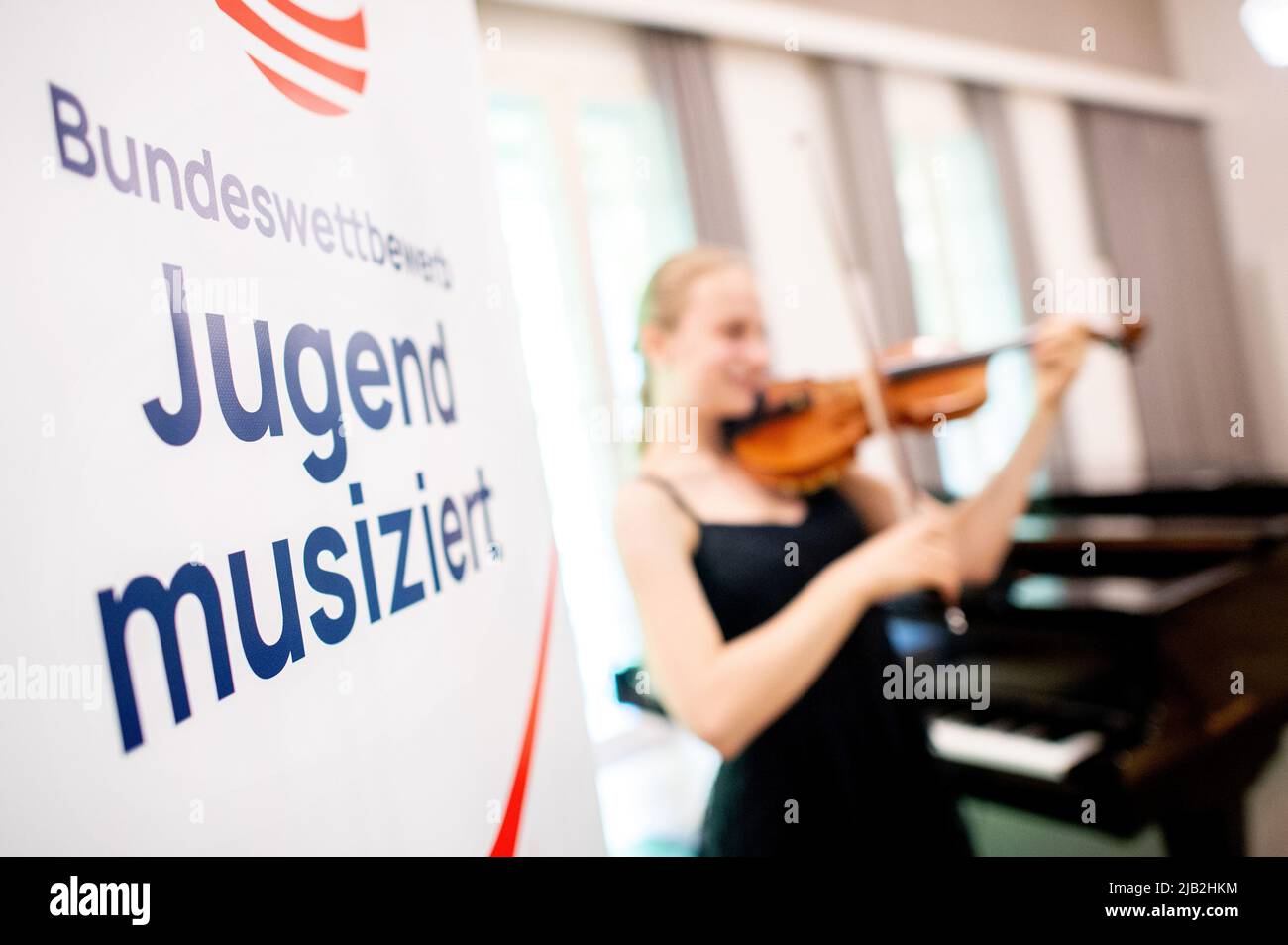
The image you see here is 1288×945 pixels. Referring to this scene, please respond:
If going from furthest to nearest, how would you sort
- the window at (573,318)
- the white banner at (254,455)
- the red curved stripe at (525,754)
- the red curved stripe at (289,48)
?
the window at (573,318) → the red curved stripe at (525,754) → the red curved stripe at (289,48) → the white banner at (254,455)

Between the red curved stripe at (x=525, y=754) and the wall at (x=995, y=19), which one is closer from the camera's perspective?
the red curved stripe at (x=525, y=754)

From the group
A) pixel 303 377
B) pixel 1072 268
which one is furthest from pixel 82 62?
pixel 1072 268

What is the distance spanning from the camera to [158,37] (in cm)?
44

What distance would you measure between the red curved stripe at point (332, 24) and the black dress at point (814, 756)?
19.0 inches

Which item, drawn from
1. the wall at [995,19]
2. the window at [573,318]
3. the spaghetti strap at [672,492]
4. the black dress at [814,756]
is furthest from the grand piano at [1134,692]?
the wall at [995,19]

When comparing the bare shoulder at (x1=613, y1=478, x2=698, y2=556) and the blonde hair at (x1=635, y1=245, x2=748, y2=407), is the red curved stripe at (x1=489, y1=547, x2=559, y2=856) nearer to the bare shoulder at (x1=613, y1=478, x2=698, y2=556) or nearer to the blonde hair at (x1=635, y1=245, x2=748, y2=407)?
the bare shoulder at (x1=613, y1=478, x2=698, y2=556)

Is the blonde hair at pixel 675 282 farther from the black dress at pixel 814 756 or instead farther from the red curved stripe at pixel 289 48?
the red curved stripe at pixel 289 48

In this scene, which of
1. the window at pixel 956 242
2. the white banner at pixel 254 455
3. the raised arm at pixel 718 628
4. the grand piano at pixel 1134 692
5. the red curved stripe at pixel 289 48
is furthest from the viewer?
the window at pixel 956 242

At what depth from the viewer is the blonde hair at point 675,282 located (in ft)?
3.14

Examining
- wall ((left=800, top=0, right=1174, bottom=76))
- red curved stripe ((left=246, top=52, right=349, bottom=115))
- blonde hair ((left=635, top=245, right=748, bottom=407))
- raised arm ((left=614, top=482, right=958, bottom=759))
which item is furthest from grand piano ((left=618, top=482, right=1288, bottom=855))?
wall ((left=800, top=0, right=1174, bottom=76))

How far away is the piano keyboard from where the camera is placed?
4.13 ft

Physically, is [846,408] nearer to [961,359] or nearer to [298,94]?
[961,359]

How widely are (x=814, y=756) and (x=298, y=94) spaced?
0.77 metres
